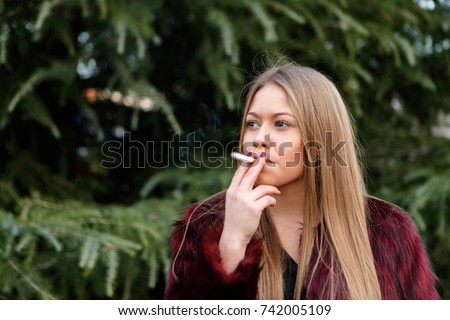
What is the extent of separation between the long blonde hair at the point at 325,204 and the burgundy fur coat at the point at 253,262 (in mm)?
31

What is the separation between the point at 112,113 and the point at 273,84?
171cm

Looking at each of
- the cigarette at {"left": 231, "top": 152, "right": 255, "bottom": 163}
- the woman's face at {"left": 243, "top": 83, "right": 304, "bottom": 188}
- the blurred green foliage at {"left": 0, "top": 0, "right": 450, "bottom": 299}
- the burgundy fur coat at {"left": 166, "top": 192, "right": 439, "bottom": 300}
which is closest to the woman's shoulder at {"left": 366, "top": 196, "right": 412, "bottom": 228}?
the burgundy fur coat at {"left": 166, "top": 192, "right": 439, "bottom": 300}

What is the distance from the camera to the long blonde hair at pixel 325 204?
4.06 feet

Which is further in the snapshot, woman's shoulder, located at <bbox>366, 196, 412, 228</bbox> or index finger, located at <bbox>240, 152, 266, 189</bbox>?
woman's shoulder, located at <bbox>366, 196, 412, 228</bbox>

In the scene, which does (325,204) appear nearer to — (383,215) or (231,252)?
(383,215)

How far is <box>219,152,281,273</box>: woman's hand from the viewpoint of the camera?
3.72 ft

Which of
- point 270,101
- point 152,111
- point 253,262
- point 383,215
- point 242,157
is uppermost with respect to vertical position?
point 152,111

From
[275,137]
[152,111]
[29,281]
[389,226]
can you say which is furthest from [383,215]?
[152,111]

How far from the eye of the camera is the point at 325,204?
1.29 metres

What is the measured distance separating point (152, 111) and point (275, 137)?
5.12 feet

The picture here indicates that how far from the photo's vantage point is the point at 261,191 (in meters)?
1.16

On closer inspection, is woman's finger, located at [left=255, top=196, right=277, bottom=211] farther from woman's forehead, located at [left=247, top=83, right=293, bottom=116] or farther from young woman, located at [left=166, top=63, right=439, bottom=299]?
woman's forehead, located at [left=247, top=83, right=293, bottom=116]
